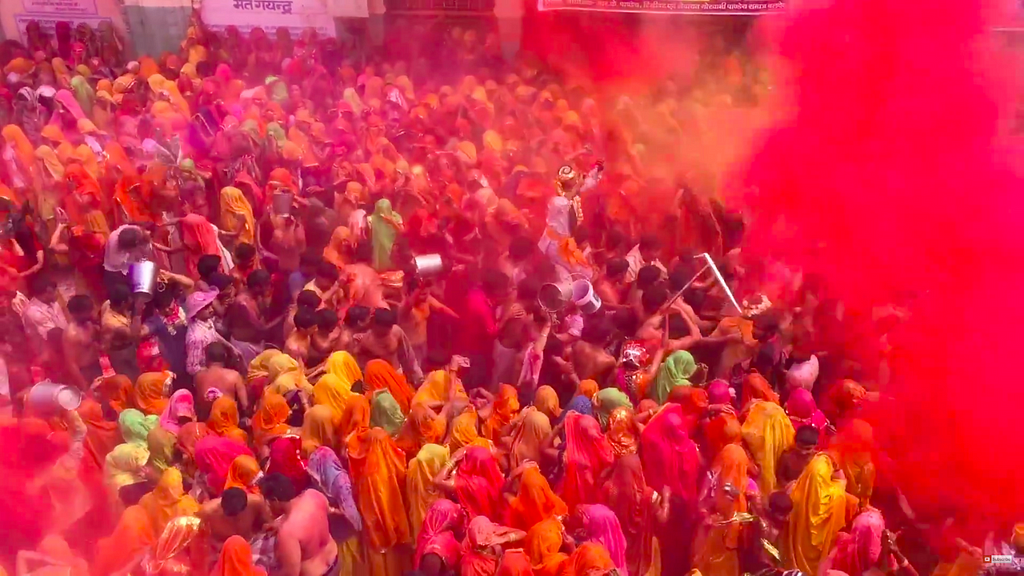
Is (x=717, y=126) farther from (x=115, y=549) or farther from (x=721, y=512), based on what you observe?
(x=115, y=549)

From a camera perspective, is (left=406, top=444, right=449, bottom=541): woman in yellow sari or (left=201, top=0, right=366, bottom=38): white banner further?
(left=201, top=0, right=366, bottom=38): white banner

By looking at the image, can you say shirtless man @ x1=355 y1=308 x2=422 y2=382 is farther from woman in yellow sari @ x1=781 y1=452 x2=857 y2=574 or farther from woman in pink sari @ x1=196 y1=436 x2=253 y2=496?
woman in yellow sari @ x1=781 y1=452 x2=857 y2=574

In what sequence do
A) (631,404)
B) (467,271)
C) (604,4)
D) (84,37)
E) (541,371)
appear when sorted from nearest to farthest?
(631,404) → (541,371) → (467,271) → (604,4) → (84,37)

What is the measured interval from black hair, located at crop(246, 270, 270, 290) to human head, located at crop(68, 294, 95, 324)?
2.52 ft

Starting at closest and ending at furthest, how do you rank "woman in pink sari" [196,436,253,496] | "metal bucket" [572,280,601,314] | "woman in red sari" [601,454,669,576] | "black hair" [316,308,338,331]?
"woman in red sari" [601,454,669,576]
"woman in pink sari" [196,436,253,496]
"black hair" [316,308,338,331]
"metal bucket" [572,280,601,314]

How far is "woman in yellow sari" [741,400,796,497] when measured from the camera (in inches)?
132

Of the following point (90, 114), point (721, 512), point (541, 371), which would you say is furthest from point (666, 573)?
point (90, 114)

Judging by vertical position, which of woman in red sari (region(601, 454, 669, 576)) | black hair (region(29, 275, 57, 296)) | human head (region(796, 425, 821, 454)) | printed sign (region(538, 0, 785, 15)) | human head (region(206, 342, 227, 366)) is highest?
printed sign (region(538, 0, 785, 15))

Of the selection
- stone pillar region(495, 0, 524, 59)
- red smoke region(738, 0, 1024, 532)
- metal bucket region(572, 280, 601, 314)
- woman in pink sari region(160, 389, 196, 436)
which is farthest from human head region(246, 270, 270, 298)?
stone pillar region(495, 0, 524, 59)

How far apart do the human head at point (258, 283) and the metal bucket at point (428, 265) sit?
0.81 m

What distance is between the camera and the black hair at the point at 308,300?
4105mm

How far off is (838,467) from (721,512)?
567 mm

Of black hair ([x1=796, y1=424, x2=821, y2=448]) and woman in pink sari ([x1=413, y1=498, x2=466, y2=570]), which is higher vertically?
black hair ([x1=796, y1=424, x2=821, y2=448])

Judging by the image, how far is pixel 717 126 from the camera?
7.41 meters
